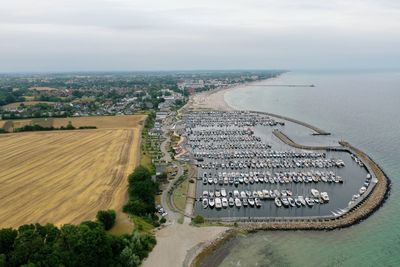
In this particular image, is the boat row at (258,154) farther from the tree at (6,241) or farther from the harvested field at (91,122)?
the tree at (6,241)

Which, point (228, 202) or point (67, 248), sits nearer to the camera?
point (67, 248)

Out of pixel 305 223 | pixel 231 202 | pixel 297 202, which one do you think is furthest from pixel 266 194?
pixel 305 223

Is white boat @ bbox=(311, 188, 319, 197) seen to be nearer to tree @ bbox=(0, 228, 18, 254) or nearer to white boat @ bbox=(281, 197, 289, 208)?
white boat @ bbox=(281, 197, 289, 208)

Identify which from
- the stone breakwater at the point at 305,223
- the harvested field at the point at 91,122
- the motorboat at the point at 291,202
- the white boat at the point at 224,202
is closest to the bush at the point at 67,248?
the stone breakwater at the point at 305,223

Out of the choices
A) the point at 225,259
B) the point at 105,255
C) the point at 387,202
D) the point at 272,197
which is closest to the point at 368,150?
the point at 387,202

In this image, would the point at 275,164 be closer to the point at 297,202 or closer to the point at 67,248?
the point at 297,202

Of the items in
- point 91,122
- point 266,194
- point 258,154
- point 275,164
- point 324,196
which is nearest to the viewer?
point 324,196

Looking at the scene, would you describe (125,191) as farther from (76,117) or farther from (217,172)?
(76,117)
